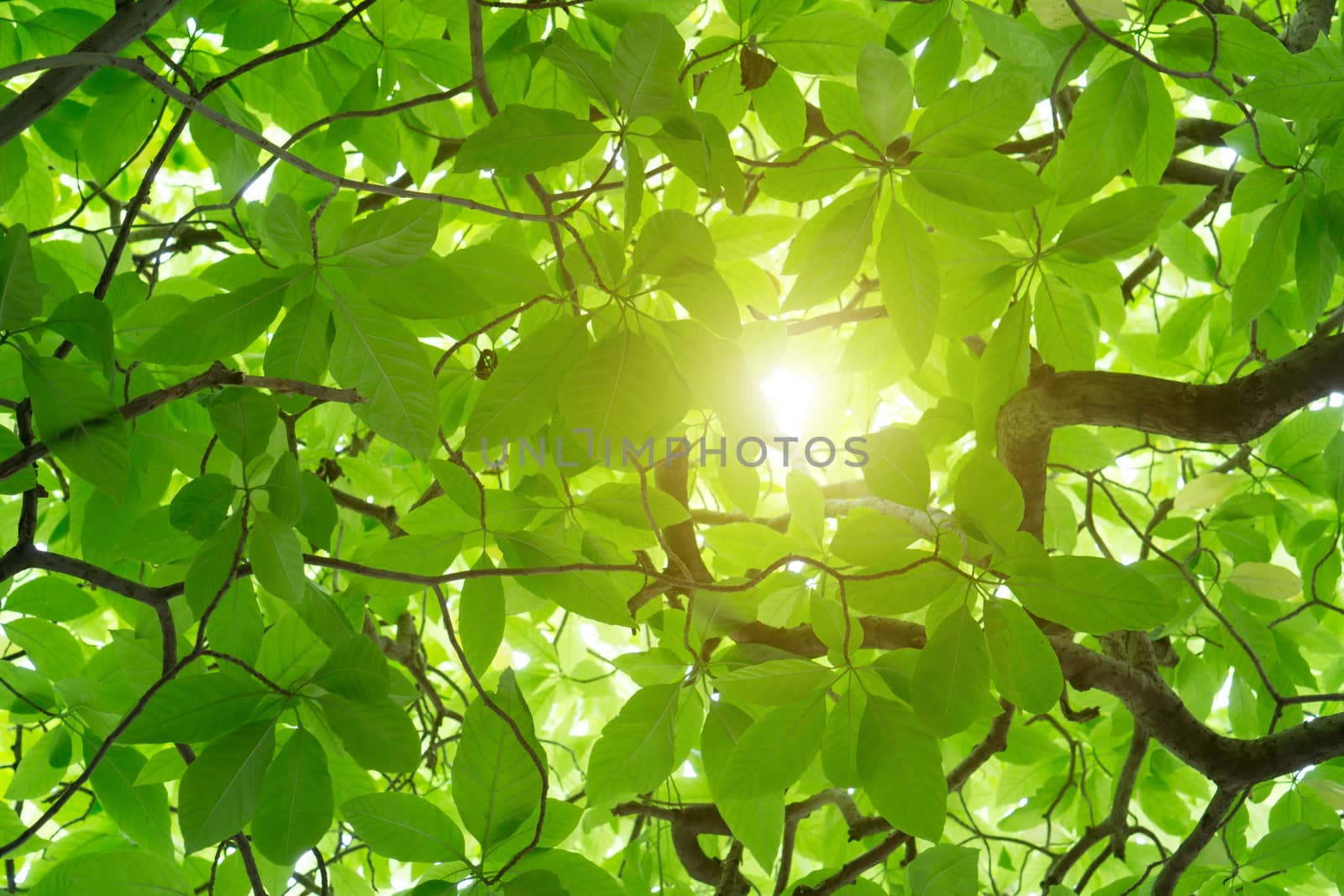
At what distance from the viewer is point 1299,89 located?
0.96 meters

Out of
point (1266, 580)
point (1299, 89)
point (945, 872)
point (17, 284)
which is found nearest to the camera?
point (17, 284)

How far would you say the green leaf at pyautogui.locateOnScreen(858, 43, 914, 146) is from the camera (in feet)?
2.87

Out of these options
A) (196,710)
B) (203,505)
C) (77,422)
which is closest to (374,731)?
(196,710)

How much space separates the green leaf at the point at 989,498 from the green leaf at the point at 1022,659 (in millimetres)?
84

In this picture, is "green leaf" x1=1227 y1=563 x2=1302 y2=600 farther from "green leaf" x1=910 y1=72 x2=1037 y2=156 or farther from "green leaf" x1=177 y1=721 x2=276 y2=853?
"green leaf" x1=177 y1=721 x2=276 y2=853

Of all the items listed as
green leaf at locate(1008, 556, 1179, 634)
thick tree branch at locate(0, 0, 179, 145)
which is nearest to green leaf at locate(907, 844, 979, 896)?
green leaf at locate(1008, 556, 1179, 634)

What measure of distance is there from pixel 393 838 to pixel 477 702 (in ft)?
0.50

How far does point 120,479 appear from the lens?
78 cm

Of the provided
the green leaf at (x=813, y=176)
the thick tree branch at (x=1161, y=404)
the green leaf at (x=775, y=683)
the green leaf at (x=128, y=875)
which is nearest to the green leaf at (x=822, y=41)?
the green leaf at (x=813, y=176)

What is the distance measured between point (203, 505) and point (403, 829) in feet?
1.24

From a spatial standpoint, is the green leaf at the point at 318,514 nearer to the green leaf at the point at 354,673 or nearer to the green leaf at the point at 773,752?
the green leaf at the point at 354,673

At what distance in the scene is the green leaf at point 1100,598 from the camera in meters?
0.79

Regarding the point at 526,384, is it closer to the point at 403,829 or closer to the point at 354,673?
the point at 354,673

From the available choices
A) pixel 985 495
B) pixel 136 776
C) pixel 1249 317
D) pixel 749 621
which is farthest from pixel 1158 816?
pixel 136 776
